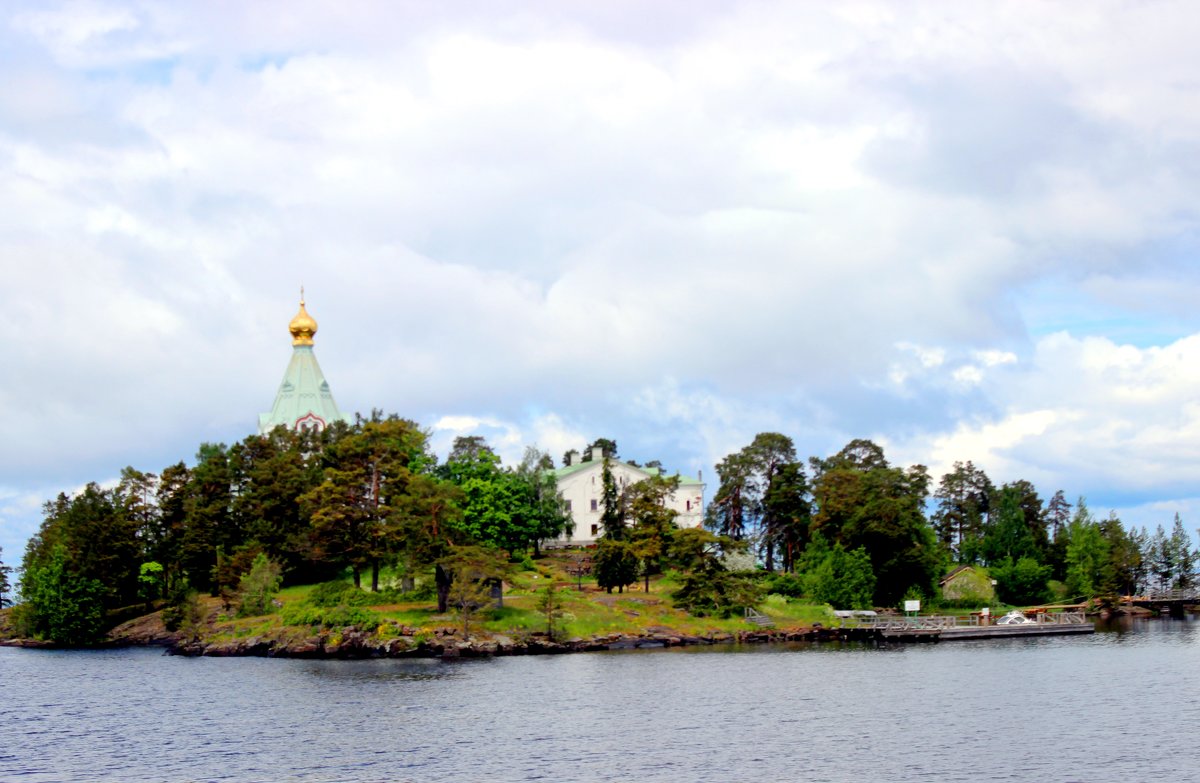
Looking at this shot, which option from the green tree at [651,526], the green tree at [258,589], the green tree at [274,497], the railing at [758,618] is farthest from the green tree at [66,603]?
the railing at [758,618]

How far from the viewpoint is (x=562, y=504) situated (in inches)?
5344

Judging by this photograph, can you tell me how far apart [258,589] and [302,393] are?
47.5 meters

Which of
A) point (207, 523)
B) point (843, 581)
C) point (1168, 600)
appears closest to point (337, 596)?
point (207, 523)

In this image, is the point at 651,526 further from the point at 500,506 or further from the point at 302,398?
the point at 302,398

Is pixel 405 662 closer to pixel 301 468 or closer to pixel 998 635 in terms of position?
pixel 301 468

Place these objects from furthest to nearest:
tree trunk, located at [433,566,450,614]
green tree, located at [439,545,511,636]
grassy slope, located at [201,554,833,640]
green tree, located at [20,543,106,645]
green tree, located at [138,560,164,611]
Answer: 1. green tree, located at [138,560,164,611]
2. green tree, located at [20,543,106,645]
3. tree trunk, located at [433,566,450,614]
4. grassy slope, located at [201,554,833,640]
5. green tree, located at [439,545,511,636]

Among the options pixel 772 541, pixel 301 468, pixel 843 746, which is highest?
pixel 301 468

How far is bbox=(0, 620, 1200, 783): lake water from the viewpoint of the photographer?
142 ft

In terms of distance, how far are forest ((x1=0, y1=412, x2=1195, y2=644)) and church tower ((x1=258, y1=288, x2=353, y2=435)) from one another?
8518 mm

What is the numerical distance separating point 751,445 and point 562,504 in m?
22.6

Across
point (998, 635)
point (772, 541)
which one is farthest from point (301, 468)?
point (998, 635)

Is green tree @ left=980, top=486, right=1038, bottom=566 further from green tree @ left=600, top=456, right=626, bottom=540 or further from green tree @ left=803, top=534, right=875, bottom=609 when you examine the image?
green tree @ left=600, top=456, right=626, bottom=540

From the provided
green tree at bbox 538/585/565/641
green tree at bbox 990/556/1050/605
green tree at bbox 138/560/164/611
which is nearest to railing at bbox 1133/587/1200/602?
green tree at bbox 990/556/1050/605

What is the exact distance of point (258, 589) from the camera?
9669 centimetres
